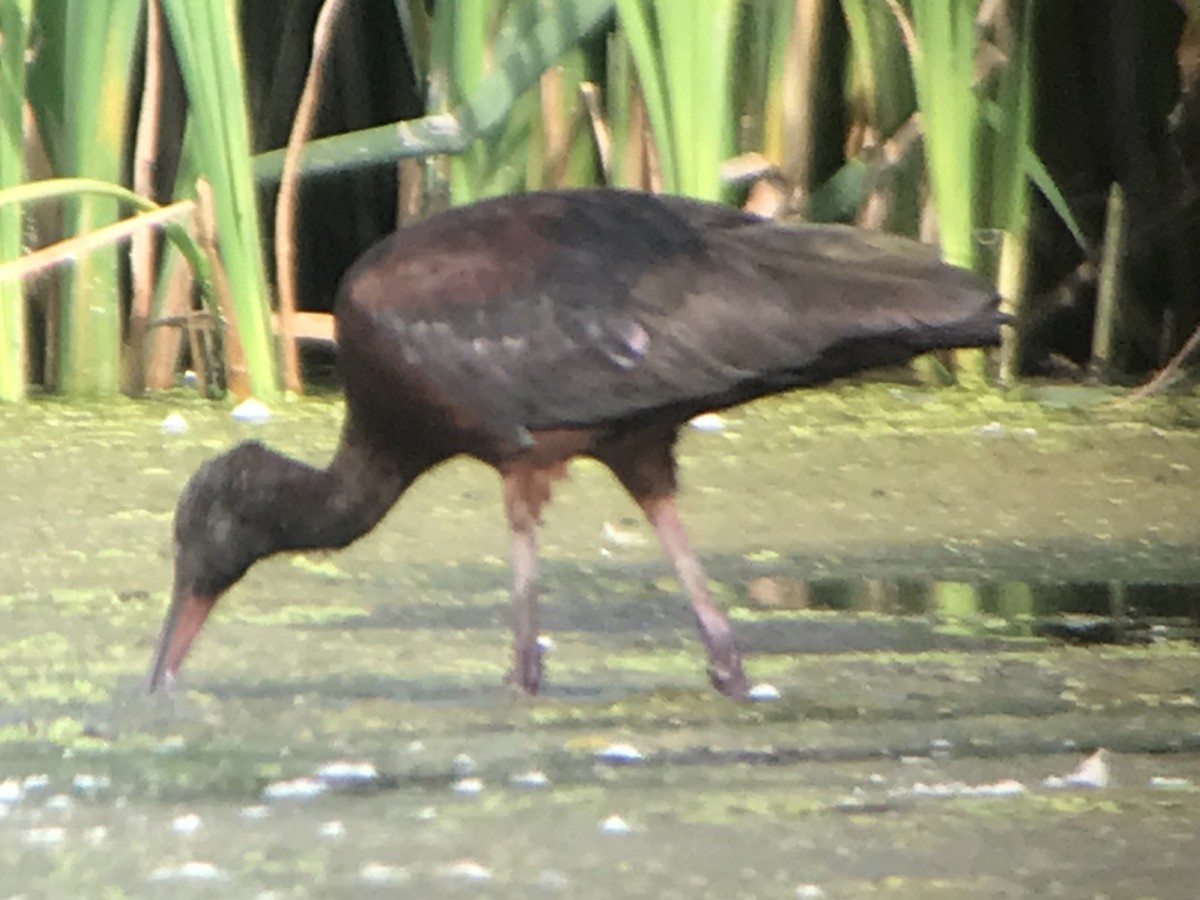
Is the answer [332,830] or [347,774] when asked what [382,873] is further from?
[347,774]

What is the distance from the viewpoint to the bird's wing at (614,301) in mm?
3512

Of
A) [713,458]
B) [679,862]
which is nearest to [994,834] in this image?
[679,862]

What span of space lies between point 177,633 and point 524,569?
18.8 inches

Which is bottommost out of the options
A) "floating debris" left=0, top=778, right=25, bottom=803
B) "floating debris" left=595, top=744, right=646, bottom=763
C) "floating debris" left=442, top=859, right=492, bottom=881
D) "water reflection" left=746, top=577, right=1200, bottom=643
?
"water reflection" left=746, top=577, right=1200, bottom=643

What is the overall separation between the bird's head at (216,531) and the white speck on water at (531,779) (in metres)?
0.77

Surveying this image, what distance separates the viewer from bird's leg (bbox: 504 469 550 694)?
3.48 m

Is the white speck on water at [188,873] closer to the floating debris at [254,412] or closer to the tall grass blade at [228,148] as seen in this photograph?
the tall grass blade at [228,148]

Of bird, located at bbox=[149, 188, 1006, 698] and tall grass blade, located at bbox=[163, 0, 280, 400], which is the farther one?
tall grass blade, located at bbox=[163, 0, 280, 400]

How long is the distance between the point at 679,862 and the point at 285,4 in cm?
426

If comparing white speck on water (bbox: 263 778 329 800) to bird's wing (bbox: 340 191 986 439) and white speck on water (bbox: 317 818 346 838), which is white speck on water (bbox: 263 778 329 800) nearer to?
white speck on water (bbox: 317 818 346 838)

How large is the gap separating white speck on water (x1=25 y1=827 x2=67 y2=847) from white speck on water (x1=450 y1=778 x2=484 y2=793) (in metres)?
0.44

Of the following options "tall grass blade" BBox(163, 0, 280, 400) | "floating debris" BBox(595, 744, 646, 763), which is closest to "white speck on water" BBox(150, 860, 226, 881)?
"floating debris" BBox(595, 744, 646, 763)

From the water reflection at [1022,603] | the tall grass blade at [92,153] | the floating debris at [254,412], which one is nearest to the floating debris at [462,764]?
the water reflection at [1022,603]

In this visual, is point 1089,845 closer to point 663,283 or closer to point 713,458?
point 663,283
